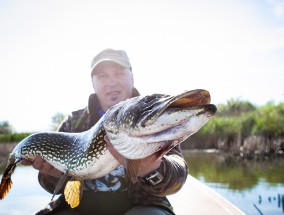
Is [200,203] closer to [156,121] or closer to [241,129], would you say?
[156,121]

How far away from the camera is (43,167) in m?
2.57

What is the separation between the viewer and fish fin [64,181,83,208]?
227 centimetres

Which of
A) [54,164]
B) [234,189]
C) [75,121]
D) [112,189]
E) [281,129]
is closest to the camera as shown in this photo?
[54,164]

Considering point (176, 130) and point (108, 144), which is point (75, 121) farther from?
point (176, 130)

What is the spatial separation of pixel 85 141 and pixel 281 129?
1823 cm

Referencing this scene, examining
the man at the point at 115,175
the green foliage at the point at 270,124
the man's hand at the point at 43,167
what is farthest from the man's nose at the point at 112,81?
the green foliage at the point at 270,124

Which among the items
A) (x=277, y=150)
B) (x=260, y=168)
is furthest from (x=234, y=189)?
(x=277, y=150)

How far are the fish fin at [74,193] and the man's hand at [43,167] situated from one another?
344mm

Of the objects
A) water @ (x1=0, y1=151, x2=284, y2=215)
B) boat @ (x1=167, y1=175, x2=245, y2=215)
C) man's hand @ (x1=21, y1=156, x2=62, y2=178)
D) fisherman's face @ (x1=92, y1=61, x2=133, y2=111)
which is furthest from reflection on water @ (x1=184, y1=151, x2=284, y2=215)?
man's hand @ (x1=21, y1=156, x2=62, y2=178)

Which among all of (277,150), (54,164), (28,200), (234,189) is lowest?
(277,150)

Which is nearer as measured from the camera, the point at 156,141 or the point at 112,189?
the point at 156,141

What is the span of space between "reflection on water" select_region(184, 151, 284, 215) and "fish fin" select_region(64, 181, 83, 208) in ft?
14.9

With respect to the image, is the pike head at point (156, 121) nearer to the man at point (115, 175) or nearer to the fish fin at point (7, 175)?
the man at point (115, 175)

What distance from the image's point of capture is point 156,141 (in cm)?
167
